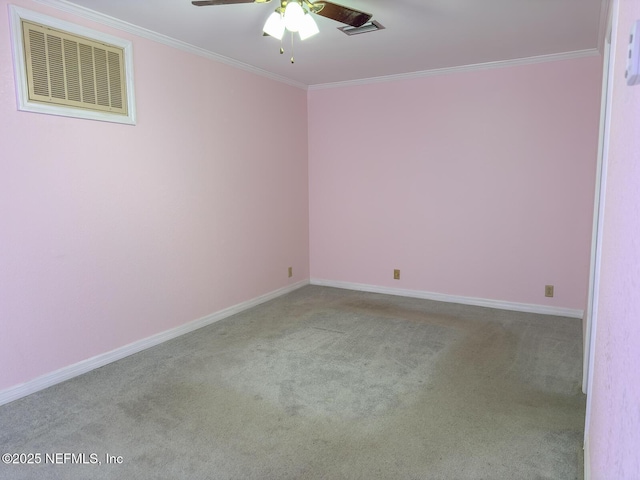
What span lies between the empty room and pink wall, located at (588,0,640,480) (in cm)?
1

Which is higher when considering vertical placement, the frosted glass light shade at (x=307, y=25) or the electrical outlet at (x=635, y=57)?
the frosted glass light shade at (x=307, y=25)

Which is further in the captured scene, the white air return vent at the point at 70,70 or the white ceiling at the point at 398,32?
the white ceiling at the point at 398,32

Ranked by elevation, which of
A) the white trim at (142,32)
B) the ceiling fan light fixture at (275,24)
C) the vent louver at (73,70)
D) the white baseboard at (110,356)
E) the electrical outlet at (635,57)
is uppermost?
the white trim at (142,32)

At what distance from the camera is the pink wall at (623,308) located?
89 centimetres

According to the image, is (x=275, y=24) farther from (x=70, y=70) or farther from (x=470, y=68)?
(x=470, y=68)

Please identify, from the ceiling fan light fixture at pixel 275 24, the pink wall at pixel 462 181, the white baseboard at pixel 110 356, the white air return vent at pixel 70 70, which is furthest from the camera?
the pink wall at pixel 462 181

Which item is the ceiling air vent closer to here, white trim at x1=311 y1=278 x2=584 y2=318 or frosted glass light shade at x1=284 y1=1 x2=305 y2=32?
frosted glass light shade at x1=284 y1=1 x2=305 y2=32

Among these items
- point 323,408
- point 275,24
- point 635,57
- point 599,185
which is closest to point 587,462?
point 323,408

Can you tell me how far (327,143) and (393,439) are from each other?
3616 mm

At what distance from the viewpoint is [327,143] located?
5.11 m

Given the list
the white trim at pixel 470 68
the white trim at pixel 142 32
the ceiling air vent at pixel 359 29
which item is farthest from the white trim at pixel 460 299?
the ceiling air vent at pixel 359 29

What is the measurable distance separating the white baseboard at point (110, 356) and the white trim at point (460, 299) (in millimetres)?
1121

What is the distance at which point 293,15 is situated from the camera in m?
2.25

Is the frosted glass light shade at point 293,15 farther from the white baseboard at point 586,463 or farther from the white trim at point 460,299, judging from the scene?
the white trim at point 460,299
